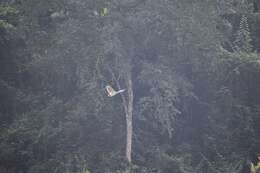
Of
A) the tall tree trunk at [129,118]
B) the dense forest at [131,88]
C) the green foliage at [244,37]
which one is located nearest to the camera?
the dense forest at [131,88]

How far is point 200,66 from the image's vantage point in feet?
34.7

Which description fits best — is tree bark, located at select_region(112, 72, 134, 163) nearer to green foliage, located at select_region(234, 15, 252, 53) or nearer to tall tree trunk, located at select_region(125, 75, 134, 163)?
tall tree trunk, located at select_region(125, 75, 134, 163)

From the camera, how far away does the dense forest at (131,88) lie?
9.52m

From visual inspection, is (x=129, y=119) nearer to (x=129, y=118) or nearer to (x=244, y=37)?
(x=129, y=118)

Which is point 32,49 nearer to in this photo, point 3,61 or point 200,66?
point 3,61

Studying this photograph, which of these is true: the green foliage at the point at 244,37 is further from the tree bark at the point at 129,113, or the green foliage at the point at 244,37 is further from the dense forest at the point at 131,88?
the tree bark at the point at 129,113

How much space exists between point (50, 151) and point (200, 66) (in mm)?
4076

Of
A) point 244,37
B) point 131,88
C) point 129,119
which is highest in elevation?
point 244,37

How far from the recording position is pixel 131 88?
10289 mm

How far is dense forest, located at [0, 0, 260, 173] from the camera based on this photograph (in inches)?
375

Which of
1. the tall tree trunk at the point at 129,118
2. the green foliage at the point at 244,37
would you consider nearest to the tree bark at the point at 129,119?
the tall tree trunk at the point at 129,118

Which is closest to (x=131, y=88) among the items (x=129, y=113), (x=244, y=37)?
(x=129, y=113)

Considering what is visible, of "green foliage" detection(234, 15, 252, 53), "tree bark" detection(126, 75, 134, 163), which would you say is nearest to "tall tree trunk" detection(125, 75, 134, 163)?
"tree bark" detection(126, 75, 134, 163)

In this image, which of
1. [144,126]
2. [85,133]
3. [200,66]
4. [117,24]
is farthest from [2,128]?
[200,66]
